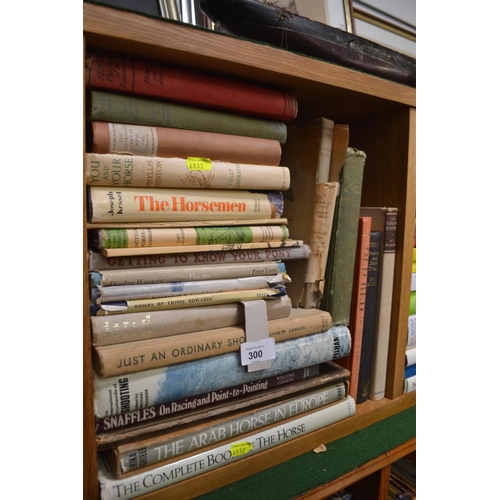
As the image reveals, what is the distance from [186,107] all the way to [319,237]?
1.17 feet

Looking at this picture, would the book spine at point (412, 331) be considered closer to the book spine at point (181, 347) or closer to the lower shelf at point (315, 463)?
the lower shelf at point (315, 463)

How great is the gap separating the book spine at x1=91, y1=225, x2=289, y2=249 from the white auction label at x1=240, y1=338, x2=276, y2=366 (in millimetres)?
178

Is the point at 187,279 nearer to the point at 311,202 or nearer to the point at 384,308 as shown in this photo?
the point at 311,202

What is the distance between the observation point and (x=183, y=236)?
0.62m

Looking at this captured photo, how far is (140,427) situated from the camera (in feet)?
1.93

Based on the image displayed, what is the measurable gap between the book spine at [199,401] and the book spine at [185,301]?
0.50 feet

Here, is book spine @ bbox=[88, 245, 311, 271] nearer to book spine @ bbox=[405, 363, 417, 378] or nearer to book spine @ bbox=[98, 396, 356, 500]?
book spine @ bbox=[98, 396, 356, 500]

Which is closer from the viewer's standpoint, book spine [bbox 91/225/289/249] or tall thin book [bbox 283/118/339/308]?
book spine [bbox 91/225/289/249]

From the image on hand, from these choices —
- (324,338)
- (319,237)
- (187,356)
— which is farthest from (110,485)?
(319,237)

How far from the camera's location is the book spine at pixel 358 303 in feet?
2.68

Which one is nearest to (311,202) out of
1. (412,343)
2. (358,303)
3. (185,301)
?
(358,303)

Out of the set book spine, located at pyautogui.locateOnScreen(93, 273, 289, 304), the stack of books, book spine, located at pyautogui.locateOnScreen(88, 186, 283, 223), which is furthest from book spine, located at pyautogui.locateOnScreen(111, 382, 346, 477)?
book spine, located at pyautogui.locateOnScreen(88, 186, 283, 223)

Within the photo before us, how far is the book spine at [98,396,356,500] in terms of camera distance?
1.85 ft
